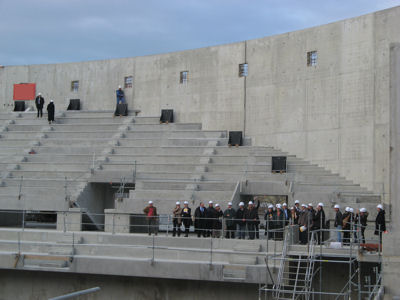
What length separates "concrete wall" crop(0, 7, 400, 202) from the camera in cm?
2445

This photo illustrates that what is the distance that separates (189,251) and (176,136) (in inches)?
482

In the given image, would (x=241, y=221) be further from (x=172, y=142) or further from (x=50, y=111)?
(x=50, y=111)

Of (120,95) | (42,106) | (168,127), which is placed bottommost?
(168,127)

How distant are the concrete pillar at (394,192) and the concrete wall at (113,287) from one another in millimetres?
4298

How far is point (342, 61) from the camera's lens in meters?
26.2

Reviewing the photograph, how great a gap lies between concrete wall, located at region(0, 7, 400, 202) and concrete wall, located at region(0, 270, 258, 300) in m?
8.54

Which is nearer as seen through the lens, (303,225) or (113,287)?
(303,225)

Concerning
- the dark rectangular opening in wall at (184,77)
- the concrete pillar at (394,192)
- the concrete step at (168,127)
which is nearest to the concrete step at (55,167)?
the concrete step at (168,127)

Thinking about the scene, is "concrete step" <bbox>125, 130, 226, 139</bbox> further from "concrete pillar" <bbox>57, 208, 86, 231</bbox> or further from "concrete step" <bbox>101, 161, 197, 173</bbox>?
"concrete pillar" <bbox>57, 208, 86, 231</bbox>

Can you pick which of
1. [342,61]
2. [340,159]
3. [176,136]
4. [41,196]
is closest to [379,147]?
[340,159]

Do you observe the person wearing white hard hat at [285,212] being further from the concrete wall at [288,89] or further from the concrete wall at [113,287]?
the concrete wall at [288,89]

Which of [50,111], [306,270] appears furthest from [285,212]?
[50,111]

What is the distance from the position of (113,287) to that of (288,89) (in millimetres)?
13490

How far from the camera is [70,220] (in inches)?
906
